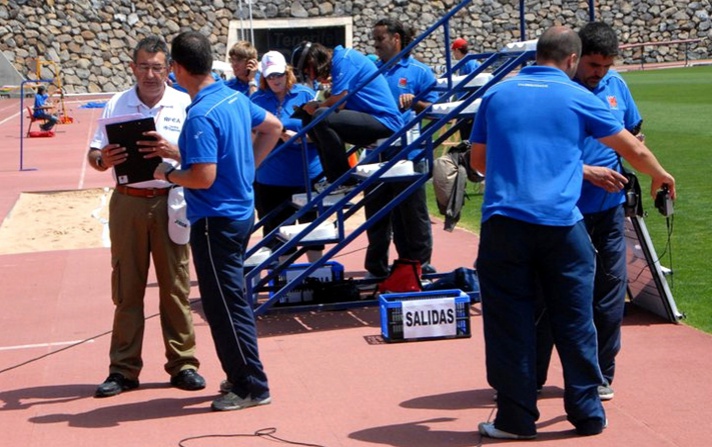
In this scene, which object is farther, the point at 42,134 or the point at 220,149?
the point at 42,134

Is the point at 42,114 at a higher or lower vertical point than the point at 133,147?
lower

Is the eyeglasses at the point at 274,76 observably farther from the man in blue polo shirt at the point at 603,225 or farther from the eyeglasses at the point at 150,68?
the man in blue polo shirt at the point at 603,225

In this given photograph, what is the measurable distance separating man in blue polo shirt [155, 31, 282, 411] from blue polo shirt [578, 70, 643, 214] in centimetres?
192

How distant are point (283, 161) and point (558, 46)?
4.65m

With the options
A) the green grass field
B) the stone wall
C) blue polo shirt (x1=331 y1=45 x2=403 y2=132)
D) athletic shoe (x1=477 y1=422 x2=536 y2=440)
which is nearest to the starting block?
the green grass field

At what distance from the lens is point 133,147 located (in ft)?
23.1

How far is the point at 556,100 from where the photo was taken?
584 cm

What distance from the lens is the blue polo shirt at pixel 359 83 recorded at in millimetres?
9742

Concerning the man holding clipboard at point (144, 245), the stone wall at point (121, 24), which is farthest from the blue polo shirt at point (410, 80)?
the stone wall at point (121, 24)

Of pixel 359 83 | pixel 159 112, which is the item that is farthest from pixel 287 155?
pixel 159 112

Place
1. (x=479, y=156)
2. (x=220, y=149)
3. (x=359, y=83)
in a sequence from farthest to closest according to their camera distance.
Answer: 1. (x=359, y=83)
2. (x=220, y=149)
3. (x=479, y=156)

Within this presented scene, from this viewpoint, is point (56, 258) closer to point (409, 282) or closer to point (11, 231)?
point (11, 231)

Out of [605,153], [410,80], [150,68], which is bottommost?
[410,80]

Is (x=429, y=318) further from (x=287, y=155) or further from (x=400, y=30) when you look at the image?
(x=400, y=30)
